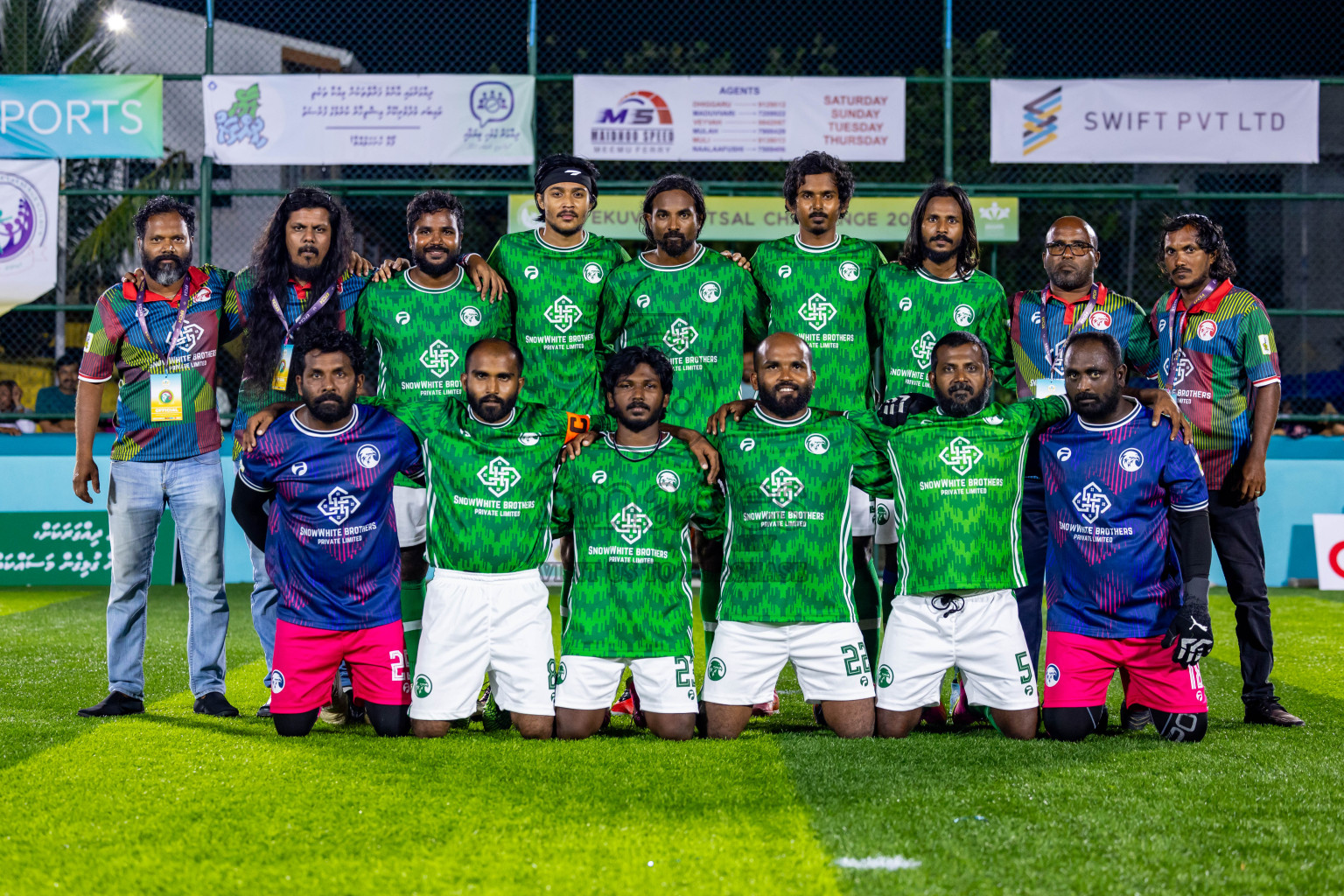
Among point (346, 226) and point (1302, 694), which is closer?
point (346, 226)

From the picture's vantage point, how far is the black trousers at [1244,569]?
5.21 meters

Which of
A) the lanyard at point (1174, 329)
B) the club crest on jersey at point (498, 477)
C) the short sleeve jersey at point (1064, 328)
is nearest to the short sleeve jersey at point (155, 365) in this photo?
the club crest on jersey at point (498, 477)

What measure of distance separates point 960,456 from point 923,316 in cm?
71

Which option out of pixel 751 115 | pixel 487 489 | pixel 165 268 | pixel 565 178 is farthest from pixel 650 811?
pixel 751 115

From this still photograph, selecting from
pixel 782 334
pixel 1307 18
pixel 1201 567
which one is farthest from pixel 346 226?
pixel 1307 18

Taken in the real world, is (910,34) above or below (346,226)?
above

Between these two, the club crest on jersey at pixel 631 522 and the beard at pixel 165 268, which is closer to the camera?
the club crest on jersey at pixel 631 522

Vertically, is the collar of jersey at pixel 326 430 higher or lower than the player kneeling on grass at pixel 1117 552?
higher

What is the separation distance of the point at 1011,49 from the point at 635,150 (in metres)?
10.7

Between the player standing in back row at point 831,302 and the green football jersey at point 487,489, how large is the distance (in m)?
1.16

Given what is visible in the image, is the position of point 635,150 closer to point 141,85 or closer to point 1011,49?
point 141,85

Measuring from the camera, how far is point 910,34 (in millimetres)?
16672

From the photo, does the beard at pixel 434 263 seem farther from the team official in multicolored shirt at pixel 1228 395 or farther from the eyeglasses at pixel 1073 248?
the team official in multicolored shirt at pixel 1228 395

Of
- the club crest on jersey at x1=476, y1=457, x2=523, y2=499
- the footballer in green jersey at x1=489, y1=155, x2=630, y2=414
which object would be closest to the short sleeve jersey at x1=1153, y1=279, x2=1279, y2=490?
the footballer in green jersey at x1=489, y1=155, x2=630, y2=414
